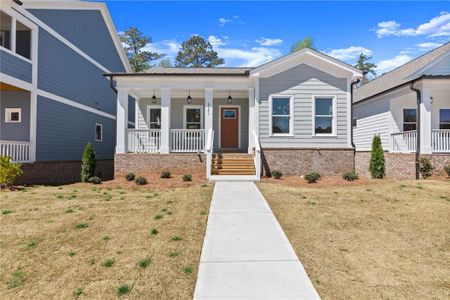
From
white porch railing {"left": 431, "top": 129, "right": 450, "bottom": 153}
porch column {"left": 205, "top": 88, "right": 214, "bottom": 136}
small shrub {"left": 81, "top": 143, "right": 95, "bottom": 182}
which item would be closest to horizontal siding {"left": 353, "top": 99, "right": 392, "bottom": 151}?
white porch railing {"left": 431, "top": 129, "right": 450, "bottom": 153}

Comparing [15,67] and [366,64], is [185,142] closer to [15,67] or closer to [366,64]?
[15,67]

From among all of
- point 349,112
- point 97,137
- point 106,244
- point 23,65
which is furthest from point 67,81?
point 349,112

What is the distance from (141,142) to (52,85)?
517 centimetres

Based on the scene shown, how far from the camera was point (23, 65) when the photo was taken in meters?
11.9

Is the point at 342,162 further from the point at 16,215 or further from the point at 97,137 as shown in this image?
the point at 97,137

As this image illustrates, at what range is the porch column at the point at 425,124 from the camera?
11.9 m

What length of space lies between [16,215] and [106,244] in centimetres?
301

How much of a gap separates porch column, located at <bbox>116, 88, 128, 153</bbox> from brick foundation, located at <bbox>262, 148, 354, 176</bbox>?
619 centimetres

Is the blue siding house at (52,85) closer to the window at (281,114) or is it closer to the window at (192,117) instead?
the window at (192,117)

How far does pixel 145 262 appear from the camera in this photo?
411cm

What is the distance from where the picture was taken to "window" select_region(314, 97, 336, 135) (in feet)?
41.8

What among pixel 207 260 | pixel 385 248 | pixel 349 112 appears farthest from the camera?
pixel 349 112

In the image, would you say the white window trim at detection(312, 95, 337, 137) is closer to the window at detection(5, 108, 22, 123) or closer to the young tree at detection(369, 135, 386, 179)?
the young tree at detection(369, 135, 386, 179)

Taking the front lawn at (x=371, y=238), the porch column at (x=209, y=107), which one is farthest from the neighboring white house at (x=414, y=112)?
the porch column at (x=209, y=107)
